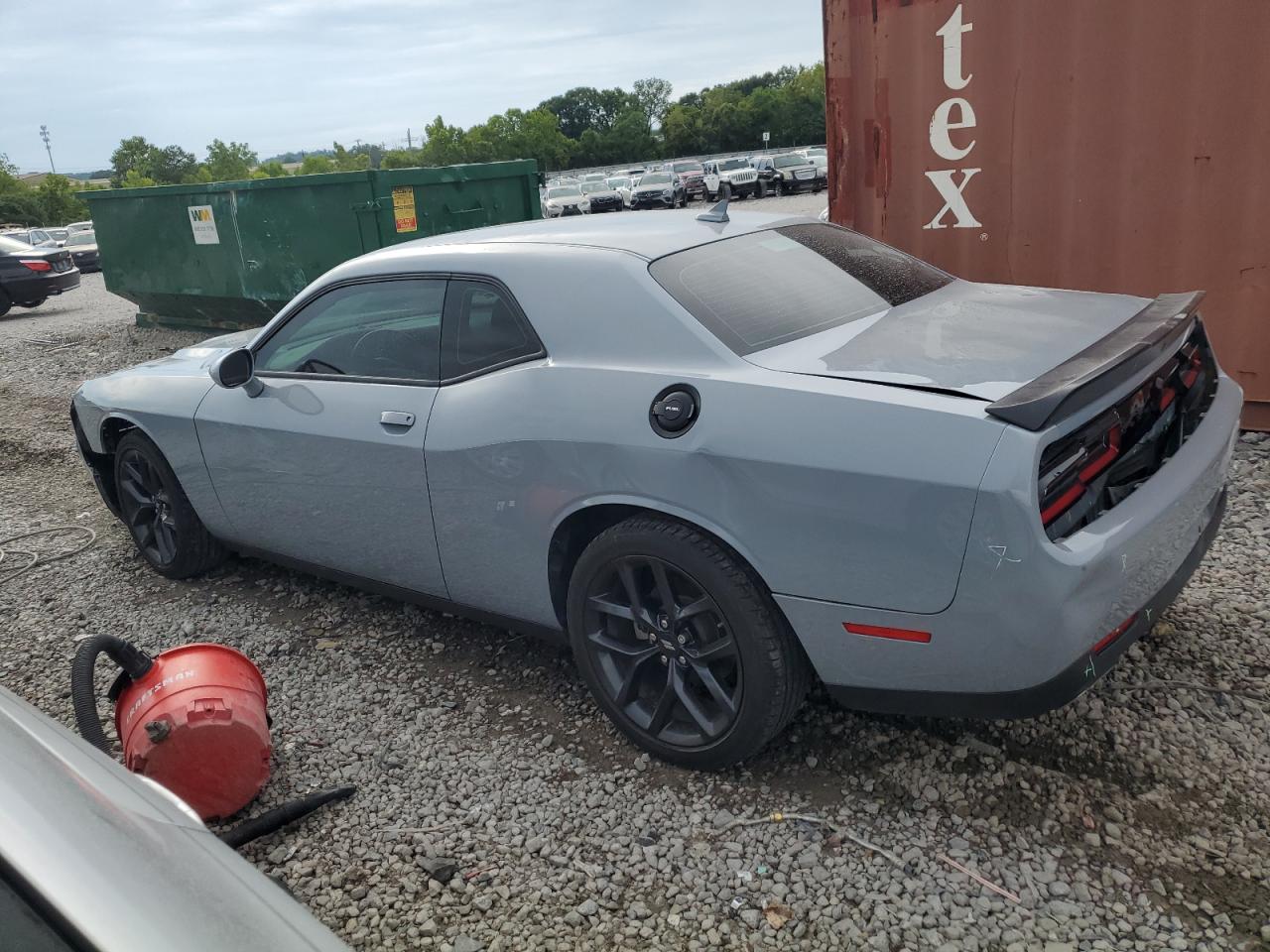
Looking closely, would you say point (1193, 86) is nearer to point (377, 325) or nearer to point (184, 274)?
point (377, 325)

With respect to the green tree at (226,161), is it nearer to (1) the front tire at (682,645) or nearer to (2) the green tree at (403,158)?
(2) the green tree at (403,158)

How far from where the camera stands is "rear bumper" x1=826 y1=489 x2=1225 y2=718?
2.37 metres

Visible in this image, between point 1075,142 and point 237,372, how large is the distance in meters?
4.41

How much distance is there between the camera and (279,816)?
115 inches

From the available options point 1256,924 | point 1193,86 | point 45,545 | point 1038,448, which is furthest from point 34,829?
point 1193,86

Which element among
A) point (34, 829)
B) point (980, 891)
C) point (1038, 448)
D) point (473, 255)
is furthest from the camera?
point (473, 255)

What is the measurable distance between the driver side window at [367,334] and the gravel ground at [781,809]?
43.8 inches

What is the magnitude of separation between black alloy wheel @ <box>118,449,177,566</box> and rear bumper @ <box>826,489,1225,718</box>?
336 centimetres

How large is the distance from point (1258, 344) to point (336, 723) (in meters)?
4.86

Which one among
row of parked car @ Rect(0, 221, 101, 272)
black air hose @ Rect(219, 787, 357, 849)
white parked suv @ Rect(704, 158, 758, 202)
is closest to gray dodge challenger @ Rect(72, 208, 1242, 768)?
black air hose @ Rect(219, 787, 357, 849)

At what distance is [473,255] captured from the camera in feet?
11.2

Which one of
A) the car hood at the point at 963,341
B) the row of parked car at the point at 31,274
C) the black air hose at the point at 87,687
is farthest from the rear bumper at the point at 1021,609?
the row of parked car at the point at 31,274

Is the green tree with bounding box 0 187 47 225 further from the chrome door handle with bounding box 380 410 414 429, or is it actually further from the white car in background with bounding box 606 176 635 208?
the chrome door handle with bounding box 380 410 414 429

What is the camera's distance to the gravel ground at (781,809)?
7.93ft
